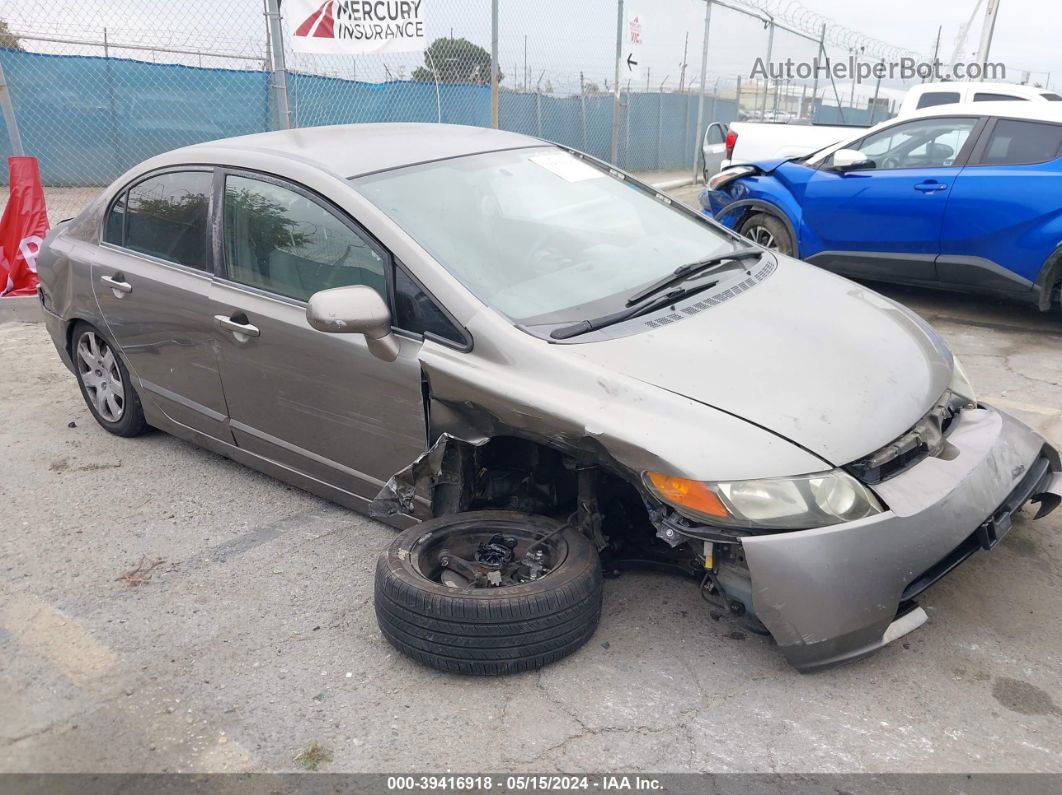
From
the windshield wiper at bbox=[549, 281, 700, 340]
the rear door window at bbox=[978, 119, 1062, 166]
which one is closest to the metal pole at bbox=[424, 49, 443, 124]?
the rear door window at bbox=[978, 119, 1062, 166]

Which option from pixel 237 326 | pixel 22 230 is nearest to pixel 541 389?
pixel 237 326

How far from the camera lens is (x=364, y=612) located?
10.6 ft

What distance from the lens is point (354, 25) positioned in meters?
8.22

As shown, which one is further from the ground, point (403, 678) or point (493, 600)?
point (493, 600)

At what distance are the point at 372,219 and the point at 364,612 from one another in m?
1.40

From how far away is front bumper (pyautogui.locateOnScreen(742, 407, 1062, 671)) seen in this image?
2500 millimetres

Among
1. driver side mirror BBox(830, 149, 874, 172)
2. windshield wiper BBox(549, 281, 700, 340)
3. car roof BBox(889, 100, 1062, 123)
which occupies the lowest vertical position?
windshield wiper BBox(549, 281, 700, 340)

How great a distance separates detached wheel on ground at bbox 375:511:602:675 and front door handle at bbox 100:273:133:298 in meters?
2.07

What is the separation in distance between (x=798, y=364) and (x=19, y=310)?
652cm

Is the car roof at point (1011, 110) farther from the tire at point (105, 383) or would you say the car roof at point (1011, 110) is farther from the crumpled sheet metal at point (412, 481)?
the tire at point (105, 383)

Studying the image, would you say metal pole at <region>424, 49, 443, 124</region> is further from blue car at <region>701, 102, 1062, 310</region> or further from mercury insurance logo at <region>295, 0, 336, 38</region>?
blue car at <region>701, 102, 1062, 310</region>

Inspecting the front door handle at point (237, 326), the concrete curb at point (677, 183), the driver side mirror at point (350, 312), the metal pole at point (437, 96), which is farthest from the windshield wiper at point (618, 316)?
the concrete curb at point (677, 183)

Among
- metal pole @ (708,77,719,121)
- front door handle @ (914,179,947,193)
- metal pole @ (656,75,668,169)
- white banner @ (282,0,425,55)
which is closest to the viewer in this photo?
front door handle @ (914,179,947,193)

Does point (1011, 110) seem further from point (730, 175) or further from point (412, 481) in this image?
point (412, 481)
